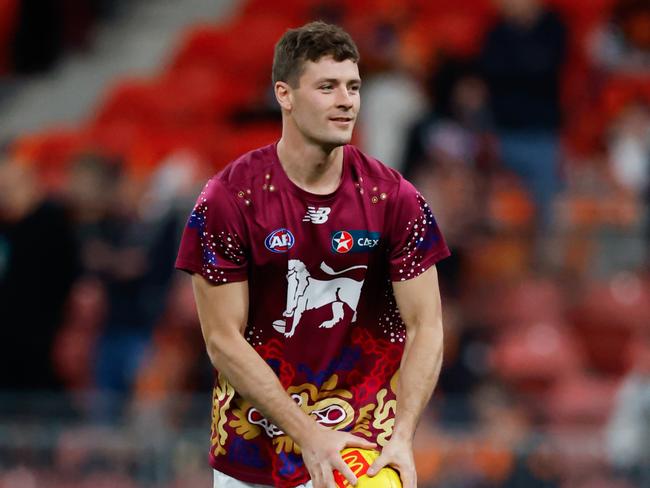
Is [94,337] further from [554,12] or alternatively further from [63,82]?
[63,82]

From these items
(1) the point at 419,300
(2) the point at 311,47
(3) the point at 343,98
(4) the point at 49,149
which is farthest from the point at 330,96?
(4) the point at 49,149

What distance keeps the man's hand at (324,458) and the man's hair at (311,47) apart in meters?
1.16

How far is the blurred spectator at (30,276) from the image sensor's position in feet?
30.6

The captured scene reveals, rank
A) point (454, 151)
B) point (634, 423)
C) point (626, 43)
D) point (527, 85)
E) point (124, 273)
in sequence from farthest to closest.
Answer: point (626, 43) → point (527, 85) → point (454, 151) → point (124, 273) → point (634, 423)

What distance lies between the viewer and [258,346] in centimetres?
525

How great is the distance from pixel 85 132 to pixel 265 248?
27.7ft

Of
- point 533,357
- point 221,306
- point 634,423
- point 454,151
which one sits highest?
point 454,151

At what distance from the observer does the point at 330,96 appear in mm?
4949

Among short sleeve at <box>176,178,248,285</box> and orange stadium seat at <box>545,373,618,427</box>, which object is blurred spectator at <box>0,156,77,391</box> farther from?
short sleeve at <box>176,178,248,285</box>

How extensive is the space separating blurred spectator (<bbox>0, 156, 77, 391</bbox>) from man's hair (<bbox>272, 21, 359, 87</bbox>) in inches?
180

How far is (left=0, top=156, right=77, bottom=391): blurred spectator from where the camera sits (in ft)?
30.6

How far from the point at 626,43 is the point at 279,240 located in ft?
23.6

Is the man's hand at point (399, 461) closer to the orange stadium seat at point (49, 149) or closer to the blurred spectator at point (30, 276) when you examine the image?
the blurred spectator at point (30, 276)

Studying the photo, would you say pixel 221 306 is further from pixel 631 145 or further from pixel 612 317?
pixel 631 145
